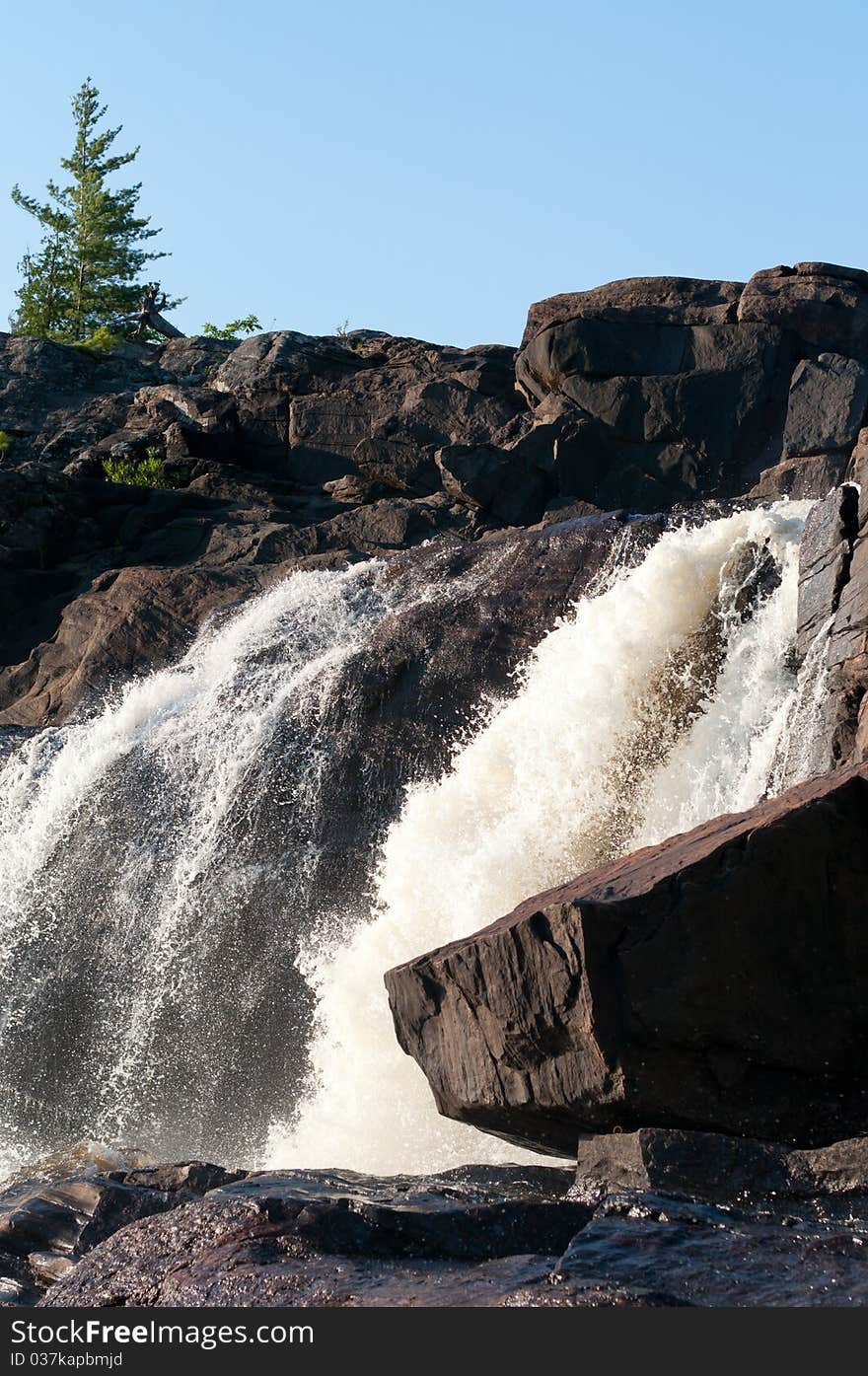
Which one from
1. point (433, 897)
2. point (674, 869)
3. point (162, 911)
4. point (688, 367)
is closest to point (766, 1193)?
point (674, 869)

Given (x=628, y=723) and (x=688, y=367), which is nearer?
(x=628, y=723)

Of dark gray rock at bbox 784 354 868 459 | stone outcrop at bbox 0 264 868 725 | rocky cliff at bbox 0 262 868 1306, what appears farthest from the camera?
dark gray rock at bbox 784 354 868 459

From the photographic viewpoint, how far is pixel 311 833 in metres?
16.6

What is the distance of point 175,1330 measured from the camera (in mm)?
5926

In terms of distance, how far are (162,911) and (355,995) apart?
398cm

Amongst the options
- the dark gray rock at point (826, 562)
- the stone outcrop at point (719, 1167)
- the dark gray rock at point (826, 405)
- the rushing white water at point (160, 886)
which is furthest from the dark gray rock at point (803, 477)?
the stone outcrop at point (719, 1167)

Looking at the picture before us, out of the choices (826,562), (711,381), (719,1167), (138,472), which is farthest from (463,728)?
(138,472)

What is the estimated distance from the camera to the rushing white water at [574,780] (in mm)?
12695

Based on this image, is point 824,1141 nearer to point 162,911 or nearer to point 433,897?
point 433,897

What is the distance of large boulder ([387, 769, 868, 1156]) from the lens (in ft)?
28.1

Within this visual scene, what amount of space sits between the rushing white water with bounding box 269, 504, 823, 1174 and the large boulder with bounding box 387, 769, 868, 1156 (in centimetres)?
309

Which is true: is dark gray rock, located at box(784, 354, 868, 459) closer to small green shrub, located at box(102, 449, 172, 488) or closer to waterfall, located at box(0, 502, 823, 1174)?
waterfall, located at box(0, 502, 823, 1174)

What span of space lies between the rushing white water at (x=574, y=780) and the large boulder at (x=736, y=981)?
3.09 m

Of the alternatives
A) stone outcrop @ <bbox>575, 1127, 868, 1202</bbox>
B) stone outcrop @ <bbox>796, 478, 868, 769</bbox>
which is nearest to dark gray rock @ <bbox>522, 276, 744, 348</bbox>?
stone outcrop @ <bbox>796, 478, 868, 769</bbox>
